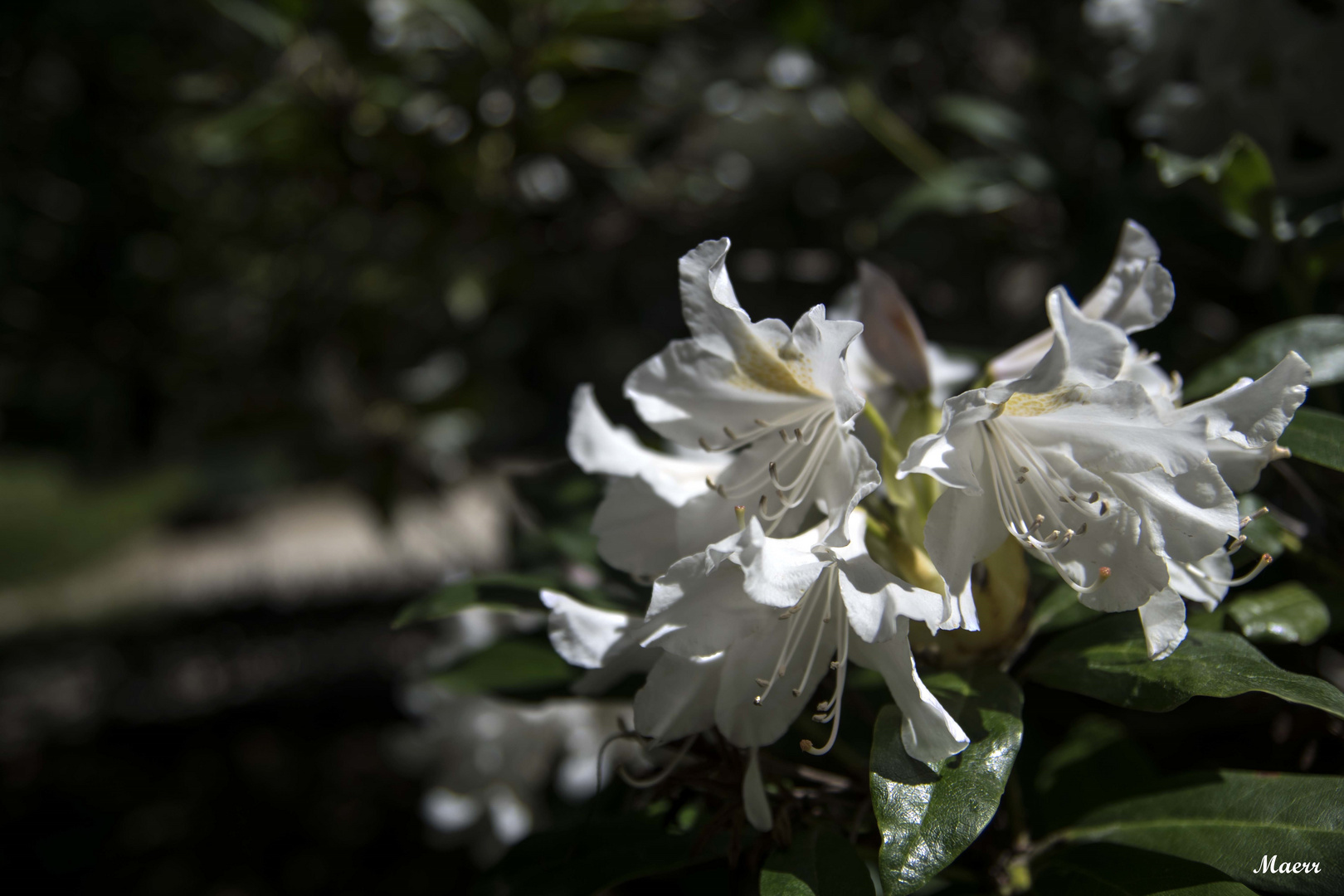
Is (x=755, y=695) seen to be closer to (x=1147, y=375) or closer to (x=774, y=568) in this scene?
(x=774, y=568)

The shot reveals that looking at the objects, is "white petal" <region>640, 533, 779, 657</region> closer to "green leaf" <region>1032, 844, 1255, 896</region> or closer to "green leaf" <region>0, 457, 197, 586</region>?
"green leaf" <region>1032, 844, 1255, 896</region>

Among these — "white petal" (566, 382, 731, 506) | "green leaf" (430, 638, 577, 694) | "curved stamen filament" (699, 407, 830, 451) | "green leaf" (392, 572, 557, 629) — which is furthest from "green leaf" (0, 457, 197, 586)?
"curved stamen filament" (699, 407, 830, 451)

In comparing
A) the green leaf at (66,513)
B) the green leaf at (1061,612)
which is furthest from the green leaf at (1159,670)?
the green leaf at (66,513)

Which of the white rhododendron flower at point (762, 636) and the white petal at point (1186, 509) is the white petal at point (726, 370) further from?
the white petal at point (1186, 509)

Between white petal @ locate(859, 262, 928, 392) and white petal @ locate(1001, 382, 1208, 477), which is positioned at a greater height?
white petal @ locate(859, 262, 928, 392)

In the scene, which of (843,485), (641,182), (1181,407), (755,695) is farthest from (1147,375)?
(641,182)

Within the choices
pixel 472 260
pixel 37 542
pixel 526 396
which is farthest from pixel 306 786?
pixel 37 542
